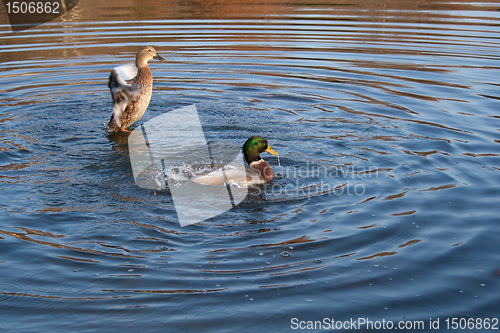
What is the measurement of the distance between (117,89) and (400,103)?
4663 millimetres

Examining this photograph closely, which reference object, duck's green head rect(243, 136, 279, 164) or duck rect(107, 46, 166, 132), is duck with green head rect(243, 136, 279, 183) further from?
duck rect(107, 46, 166, 132)

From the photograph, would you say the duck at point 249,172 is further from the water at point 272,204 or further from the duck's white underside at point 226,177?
the water at point 272,204

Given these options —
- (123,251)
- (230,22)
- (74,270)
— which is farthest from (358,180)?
→ (230,22)

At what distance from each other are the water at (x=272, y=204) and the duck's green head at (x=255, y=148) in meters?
0.38

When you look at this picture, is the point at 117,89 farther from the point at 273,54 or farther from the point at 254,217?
the point at 273,54

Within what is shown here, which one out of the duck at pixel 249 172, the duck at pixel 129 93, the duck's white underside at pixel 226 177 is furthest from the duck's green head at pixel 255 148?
the duck at pixel 129 93

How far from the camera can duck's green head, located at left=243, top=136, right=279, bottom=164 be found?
621 centimetres

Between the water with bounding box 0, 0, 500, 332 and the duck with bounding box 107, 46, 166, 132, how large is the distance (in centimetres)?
37

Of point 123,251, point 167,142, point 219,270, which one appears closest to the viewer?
point 219,270

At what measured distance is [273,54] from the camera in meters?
12.6

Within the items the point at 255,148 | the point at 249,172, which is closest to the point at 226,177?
the point at 249,172

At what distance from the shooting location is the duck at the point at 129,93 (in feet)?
25.2

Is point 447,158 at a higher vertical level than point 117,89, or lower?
lower

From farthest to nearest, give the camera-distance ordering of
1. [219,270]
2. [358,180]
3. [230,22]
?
[230,22], [358,180], [219,270]
